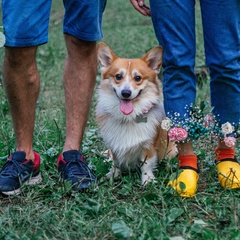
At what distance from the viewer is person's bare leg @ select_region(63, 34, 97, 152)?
395cm

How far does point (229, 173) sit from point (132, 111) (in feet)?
2.35

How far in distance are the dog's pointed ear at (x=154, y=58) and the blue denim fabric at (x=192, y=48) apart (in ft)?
0.52

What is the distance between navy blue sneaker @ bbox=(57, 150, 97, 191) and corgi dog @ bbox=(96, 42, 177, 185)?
0.67ft

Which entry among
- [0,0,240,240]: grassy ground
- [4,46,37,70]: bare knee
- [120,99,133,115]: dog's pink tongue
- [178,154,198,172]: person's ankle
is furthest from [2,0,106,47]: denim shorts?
[178,154,198,172]: person's ankle

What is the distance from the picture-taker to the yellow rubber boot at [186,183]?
3.48m

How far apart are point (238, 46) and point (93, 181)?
1178mm

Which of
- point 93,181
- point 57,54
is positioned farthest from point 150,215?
point 57,54

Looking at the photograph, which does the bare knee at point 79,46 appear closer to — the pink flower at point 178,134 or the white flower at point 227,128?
the pink flower at point 178,134

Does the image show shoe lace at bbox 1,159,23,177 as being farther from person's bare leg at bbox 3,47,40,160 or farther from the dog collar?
the dog collar

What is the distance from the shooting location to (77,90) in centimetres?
398

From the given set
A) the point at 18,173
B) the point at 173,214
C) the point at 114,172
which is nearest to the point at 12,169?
the point at 18,173

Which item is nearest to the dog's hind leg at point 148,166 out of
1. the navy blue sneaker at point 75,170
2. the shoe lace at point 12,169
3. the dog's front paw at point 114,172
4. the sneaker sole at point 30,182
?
the dog's front paw at point 114,172

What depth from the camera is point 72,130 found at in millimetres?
3988

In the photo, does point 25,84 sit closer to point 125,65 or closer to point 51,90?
point 125,65
